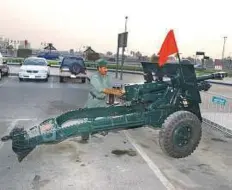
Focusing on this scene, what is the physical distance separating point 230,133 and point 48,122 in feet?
16.1

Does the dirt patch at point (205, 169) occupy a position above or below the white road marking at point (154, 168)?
below

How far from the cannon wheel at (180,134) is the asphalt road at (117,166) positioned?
0.59ft

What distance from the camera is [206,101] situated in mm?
11562

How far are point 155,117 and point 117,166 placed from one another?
1348 millimetres

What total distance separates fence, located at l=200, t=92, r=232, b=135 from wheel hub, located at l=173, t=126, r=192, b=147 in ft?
9.54

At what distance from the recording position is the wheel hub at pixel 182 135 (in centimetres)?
691

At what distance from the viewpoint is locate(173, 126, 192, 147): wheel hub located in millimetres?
6906

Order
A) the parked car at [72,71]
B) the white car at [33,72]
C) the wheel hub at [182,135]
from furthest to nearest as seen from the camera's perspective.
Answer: the parked car at [72,71]
the white car at [33,72]
the wheel hub at [182,135]

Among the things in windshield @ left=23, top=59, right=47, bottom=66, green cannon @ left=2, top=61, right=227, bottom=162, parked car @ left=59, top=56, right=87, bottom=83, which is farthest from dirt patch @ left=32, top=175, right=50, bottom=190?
windshield @ left=23, top=59, right=47, bottom=66

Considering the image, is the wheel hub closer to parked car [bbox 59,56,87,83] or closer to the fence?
the fence

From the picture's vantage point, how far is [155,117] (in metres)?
7.22

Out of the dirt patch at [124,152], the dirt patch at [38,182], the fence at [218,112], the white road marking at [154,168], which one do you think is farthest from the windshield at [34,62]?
the dirt patch at [38,182]

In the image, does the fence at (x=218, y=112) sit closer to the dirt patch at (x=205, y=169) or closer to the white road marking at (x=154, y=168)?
the white road marking at (x=154, y=168)

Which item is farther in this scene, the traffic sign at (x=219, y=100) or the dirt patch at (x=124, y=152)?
the traffic sign at (x=219, y=100)
